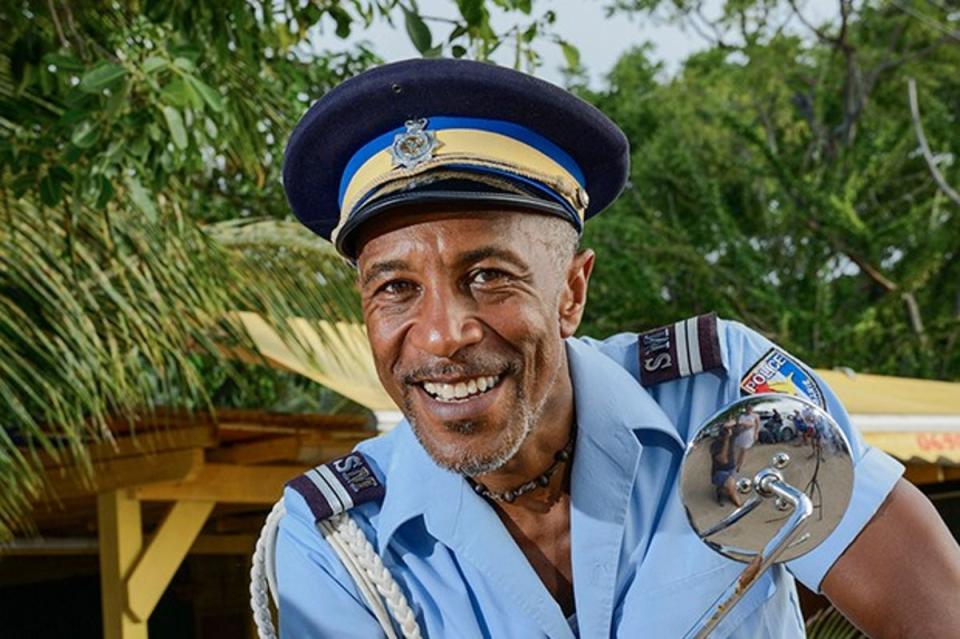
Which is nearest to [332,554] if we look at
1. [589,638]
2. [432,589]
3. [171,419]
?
[432,589]

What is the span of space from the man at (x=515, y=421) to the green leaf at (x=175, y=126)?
2.19 metres

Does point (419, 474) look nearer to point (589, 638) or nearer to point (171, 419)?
point (589, 638)

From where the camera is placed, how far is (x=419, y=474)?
2209 millimetres

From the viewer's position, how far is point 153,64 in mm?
4324

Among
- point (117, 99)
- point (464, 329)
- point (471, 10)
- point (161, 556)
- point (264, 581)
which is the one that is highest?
point (471, 10)

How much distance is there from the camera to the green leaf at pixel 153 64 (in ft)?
14.2

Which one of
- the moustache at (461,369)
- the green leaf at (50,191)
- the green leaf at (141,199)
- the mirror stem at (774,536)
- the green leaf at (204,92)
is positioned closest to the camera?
the mirror stem at (774,536)

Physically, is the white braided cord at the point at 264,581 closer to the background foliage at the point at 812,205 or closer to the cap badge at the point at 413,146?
the cap badge at the point at 413,146

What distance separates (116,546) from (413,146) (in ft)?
20.7

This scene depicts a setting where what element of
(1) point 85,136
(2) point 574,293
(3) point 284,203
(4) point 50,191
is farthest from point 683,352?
(3) point 284,203

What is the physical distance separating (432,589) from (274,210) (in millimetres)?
7880

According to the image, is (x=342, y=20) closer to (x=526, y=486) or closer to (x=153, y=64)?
(x=153, y=64)

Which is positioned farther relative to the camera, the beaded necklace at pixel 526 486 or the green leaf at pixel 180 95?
the green leaf at pixel 180 95

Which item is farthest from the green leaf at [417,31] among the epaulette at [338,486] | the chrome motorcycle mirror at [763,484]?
the chrome motorcycle mirror at [763,484]
